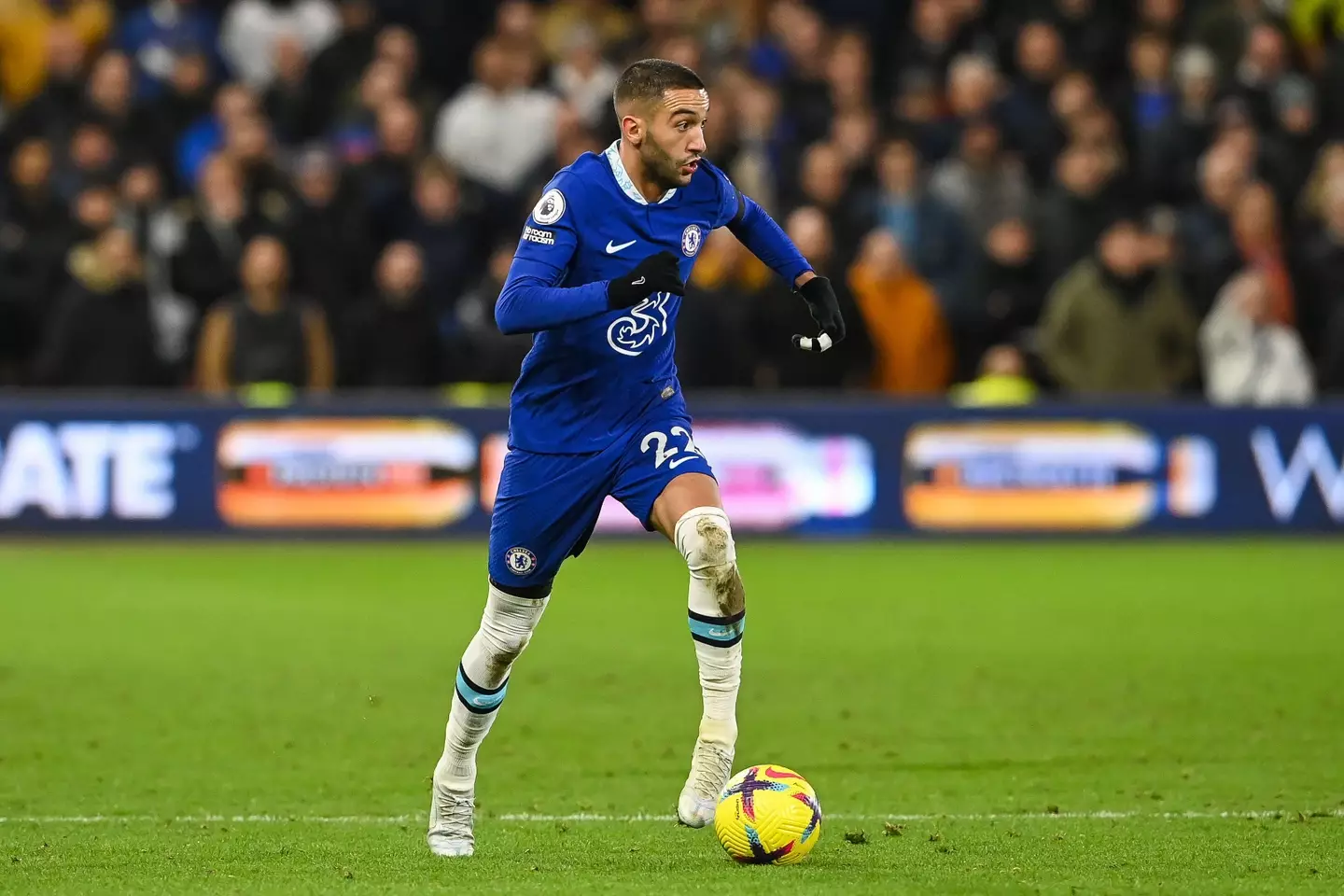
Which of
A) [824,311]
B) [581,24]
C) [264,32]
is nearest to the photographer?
[824,311]

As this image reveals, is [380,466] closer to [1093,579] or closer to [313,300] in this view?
[313,300]

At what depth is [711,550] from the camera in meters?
6.68

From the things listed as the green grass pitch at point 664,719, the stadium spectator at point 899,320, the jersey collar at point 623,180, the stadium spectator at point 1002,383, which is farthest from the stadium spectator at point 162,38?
the jersey collar at point 623,180

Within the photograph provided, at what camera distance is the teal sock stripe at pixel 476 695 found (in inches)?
273

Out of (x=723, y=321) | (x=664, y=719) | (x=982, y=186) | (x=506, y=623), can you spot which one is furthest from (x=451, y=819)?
(x=982, y=186)

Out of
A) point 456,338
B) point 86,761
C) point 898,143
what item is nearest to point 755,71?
point 898,143

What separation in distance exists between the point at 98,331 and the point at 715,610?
422 inches

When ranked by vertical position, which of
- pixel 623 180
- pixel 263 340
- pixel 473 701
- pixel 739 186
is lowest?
pixel 263 340

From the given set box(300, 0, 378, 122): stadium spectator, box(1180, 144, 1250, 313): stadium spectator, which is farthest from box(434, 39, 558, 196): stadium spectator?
box(1180, 144, 1250, 313): stadium spectator

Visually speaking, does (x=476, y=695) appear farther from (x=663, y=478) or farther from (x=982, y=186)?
(x=982, y=186)

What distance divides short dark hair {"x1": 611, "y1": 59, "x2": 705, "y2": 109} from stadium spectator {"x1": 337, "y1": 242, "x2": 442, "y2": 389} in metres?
9.78

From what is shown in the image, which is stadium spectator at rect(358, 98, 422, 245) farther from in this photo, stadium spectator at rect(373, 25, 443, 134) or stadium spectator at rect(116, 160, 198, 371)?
stadium spectator at rect(116, 160, 198, 371)

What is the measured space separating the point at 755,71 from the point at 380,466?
4.88 metres

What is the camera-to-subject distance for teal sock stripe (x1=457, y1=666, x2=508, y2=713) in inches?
273
